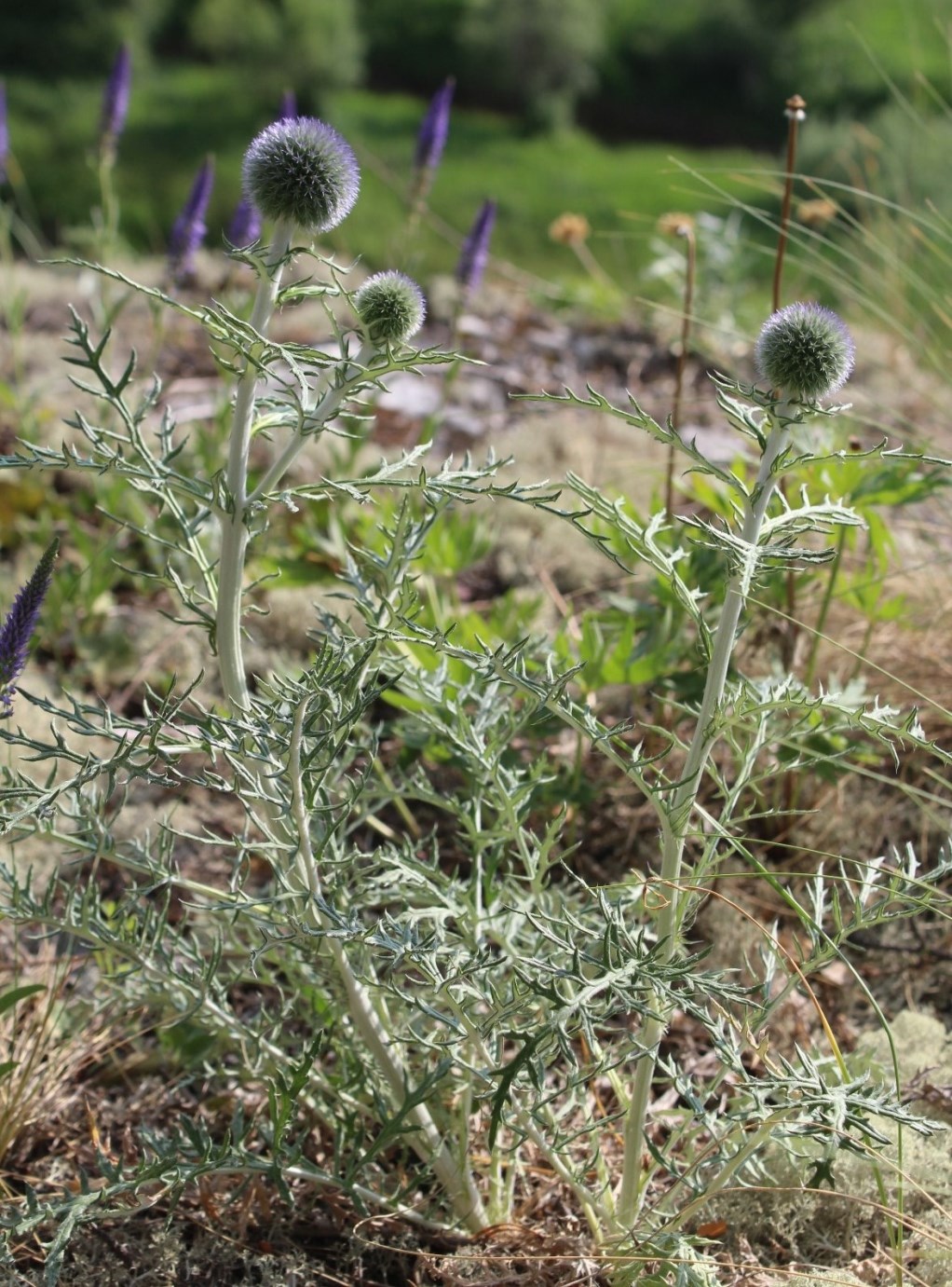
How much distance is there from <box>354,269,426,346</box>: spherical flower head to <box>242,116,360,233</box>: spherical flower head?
8 centimetres

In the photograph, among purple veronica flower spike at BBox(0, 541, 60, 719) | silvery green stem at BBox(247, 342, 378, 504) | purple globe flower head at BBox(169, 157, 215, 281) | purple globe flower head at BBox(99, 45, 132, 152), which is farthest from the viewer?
purple globe flower head at BBox(99, 45, 132, 152)

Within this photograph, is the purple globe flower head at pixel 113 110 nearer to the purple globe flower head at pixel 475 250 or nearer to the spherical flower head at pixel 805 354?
the purple globe flower head at pixel 475 250

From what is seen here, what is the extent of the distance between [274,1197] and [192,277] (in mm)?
4900

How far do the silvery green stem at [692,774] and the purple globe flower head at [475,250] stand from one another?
186 cm

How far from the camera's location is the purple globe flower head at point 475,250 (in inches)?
118

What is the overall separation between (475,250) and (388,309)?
1804mm

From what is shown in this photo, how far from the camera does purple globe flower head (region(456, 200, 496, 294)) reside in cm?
299

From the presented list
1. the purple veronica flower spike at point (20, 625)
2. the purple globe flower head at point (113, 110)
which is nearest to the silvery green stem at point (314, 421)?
the purple veronica flower spike at point (20, 625)

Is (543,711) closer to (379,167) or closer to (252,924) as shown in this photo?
(252,924)

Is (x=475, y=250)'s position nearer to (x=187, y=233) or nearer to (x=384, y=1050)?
(x=187, y=233)

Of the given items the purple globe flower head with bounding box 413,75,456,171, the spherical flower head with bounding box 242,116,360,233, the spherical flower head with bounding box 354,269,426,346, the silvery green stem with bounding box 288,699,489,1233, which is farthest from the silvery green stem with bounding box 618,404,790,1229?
the purple globe flower head with bounding box 413,75,456,171

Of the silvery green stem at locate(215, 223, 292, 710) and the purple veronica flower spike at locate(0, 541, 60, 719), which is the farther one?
the purple veronica flower spike at locate(0, 541, 60, 719)

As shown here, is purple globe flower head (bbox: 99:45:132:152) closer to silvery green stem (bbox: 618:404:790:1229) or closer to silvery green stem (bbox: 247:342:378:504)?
silvery green stem (bbox: 247:342:378:504)

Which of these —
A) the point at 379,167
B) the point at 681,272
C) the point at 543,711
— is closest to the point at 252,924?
the point at 543,711
